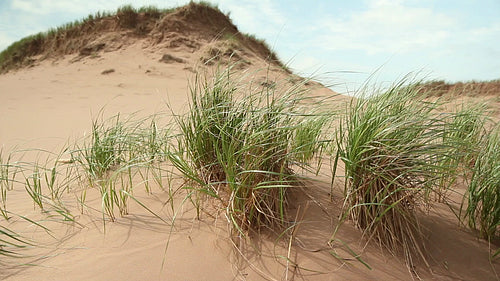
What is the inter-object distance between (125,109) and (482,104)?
565 centimetres

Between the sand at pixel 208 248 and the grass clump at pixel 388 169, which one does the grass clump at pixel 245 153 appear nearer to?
the sand at pixel 208 248

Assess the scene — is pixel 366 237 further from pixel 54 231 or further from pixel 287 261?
pixel 54 231

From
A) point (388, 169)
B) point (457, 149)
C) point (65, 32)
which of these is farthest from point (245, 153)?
point (65, 32)

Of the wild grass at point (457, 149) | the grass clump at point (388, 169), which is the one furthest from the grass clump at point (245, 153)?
the wild grass at point (457, 149)

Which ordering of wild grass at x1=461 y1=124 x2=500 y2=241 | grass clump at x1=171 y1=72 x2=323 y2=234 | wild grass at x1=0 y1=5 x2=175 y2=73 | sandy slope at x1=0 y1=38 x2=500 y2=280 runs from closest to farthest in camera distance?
1. sandy slope at x1=0 y1=38 x2=500 y2=280
2. grass clump at x1=171 y1=72 x2=323 y2=234
3. wild grass at x1=461 y1=124 x2=500 y2=241
4. wild grass at x1=0 y1=5 x2=175 y2=73

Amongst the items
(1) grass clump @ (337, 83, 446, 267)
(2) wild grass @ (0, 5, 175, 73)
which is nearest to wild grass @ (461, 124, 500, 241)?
(1) grass clump @ (337, 83, 446, 267)

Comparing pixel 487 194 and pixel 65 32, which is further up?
pixel 65 32

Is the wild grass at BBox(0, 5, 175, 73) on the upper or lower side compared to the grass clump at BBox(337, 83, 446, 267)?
upper

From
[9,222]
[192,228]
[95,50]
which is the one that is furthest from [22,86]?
[192,228]

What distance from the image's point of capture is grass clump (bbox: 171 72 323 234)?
1.70 m

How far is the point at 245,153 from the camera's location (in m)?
1.77

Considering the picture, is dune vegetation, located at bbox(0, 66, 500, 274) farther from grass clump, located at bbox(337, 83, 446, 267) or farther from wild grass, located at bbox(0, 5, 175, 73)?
wild grass, located at bbox(0, 5, 175, 73)

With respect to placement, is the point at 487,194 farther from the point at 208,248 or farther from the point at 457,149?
the point at 208,248

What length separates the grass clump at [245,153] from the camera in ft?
5.57
